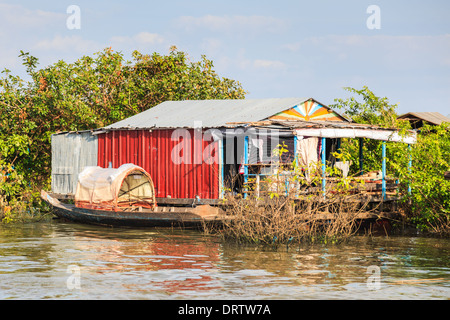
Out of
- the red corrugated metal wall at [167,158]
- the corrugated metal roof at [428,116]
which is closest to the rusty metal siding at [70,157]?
the red corrugated metal wall at [167,158]

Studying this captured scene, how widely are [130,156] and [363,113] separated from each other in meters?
9.28

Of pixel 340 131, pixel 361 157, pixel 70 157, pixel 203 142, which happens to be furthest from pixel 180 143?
pixel 361 157

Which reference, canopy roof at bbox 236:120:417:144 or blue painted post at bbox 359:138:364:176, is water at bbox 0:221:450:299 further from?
blue painted post at bbox 359:138:364:176

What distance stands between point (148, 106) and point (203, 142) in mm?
10157

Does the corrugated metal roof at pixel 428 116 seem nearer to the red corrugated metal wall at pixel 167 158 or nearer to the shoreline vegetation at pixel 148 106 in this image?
the shoreline vegetation at pixel 148 106

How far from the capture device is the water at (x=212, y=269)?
10.1m

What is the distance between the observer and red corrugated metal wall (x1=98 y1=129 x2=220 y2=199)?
20812 millimetres

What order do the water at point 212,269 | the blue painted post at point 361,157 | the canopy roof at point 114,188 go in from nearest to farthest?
the water at point 212,269
the canopy roof at point 114,188
the blue painted post at point 361,157

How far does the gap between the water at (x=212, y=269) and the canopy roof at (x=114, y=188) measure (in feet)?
8.64

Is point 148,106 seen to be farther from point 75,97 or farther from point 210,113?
point 210,113

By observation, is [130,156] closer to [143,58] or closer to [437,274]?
[143,58]

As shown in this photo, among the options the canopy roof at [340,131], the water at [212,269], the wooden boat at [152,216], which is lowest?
the water at [212,269]
